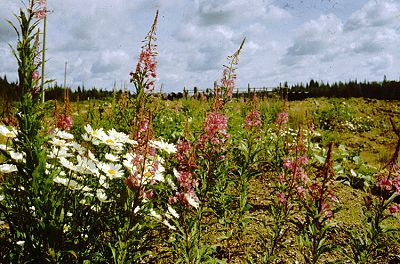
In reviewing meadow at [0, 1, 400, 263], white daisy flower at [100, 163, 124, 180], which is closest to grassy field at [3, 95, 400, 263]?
meadow at [0, 1, 400, 263]

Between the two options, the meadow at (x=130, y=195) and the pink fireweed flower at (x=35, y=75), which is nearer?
the meadow at (x=130, y=195)

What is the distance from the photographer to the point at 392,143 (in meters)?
10.5

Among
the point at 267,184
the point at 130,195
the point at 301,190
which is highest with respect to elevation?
the point at 130,195

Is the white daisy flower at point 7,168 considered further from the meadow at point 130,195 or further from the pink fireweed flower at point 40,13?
the pink fireweed flower at point 40,13

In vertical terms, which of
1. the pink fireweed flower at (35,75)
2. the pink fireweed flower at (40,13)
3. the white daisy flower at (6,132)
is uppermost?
the pink fireweed flower at (40,13)

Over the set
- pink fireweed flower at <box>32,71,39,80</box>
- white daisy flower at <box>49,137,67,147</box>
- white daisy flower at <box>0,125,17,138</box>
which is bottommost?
white daisy flower at <box>49,137,67,147</box>

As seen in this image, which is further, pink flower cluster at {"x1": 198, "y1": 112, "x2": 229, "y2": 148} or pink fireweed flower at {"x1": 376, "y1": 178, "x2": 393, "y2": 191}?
pink flower cluster at {"x1": 198, "y1": 112, "x2": 229, "y2": 148}

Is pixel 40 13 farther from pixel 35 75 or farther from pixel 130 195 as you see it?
pixel 130 195

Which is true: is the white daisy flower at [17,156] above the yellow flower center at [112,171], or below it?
above

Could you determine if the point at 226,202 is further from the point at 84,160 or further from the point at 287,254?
the point at 84,160

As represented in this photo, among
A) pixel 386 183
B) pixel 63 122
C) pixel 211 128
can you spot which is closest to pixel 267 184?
pixel 386 183

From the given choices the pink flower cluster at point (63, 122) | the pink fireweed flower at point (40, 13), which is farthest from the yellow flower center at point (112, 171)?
the pink fireweed flower at point (40, 13)

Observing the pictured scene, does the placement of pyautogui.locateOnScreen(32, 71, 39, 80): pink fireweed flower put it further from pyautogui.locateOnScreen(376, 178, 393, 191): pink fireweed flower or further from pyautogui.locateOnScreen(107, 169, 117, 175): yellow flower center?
pyautogui.locateOnScreen(376, 178, 393, 191): pink fireweed flower

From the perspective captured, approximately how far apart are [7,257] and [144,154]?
3.74 feet
